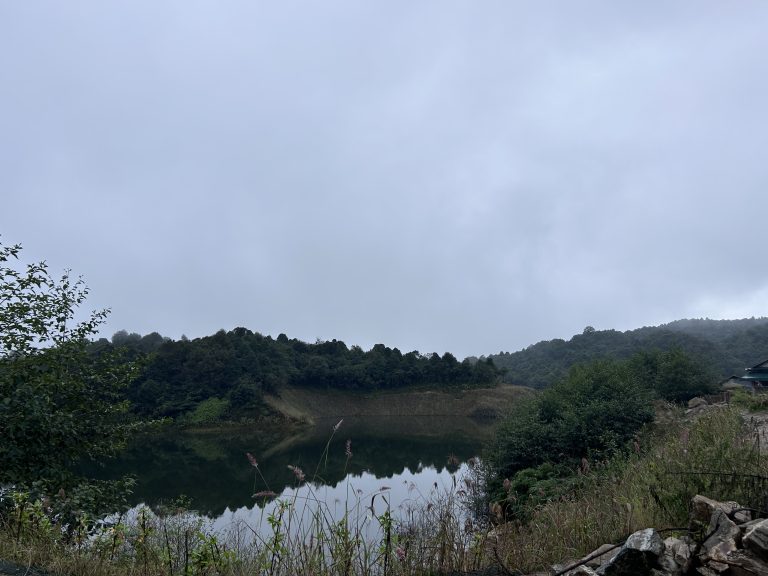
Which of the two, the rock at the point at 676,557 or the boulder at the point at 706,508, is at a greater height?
the boulder at the point at 706,508

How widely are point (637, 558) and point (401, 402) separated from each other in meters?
91.0

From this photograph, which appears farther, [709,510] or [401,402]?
[401,402]

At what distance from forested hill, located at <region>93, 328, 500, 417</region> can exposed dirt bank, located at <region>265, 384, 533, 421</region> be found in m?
1.98

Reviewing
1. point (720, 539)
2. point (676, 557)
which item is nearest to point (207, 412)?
point (676, 557)

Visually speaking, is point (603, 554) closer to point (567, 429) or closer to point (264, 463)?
point (567, 429)

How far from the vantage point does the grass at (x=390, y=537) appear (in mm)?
3514

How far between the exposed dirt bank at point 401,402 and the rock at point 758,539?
277 ft

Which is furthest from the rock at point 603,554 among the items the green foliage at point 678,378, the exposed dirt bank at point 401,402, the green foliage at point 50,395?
the exposed dirt bank at point 401,402

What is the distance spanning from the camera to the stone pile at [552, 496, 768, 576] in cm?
321

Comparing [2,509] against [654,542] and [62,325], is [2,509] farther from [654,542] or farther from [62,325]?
[654,542]

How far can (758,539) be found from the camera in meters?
3.22

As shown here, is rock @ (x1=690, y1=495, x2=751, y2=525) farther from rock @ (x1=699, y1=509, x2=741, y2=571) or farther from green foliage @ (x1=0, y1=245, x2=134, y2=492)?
green foliage @ (x1=0, y1=245, x2=134, y2=492)

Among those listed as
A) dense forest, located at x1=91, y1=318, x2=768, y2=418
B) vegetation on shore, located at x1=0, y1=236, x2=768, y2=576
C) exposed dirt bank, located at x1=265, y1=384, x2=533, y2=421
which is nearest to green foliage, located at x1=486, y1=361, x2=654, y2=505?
vegetation on shore, located at x1=0, y1=236, x2=768, y2=576

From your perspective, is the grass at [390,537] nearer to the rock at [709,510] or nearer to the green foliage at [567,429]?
the rock at [709,510]
